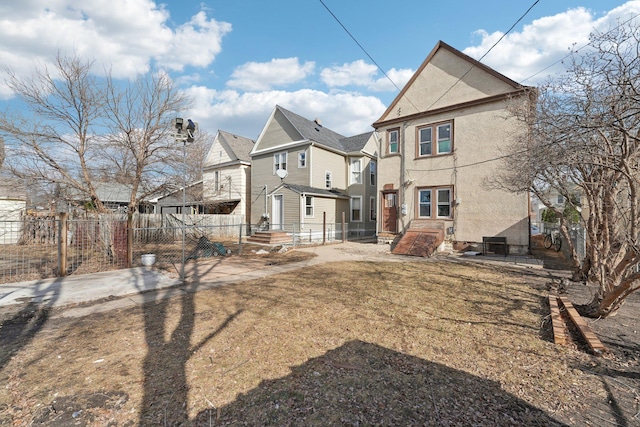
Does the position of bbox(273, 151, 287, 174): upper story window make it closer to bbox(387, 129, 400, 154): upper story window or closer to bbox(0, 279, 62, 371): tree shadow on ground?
bbox(387, 129, 400, 154): upper story window

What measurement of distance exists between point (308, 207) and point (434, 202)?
23.3 ft

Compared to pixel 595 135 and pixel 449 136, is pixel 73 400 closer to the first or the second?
pixel 595 135

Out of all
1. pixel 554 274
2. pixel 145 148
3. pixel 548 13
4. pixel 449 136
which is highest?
pixel 548 13

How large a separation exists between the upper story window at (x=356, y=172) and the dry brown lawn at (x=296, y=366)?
15784 mm

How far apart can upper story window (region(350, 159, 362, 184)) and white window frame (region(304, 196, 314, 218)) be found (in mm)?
4780

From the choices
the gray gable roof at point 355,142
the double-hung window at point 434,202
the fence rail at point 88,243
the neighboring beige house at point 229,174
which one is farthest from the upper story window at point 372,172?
the neighboring beige house at point 229,174

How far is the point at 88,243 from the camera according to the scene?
11.4m

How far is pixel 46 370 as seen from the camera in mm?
2861

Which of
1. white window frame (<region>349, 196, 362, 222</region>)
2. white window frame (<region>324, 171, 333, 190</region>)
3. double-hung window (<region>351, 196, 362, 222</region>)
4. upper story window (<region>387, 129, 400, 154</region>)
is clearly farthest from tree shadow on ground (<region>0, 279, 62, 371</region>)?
double-hung window (<region>351, 196, 362, 222</region>)

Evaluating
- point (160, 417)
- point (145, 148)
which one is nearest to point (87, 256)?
point (145, 148)

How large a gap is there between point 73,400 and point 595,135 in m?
7.06

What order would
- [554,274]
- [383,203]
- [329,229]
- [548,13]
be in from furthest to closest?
[329,229] → [383,203] → [554,274] → [548,13]

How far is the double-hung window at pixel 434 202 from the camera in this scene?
13.3 metres

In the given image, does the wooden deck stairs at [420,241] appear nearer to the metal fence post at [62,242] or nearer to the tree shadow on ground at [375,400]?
the tree shadow on ground at [375,400]
